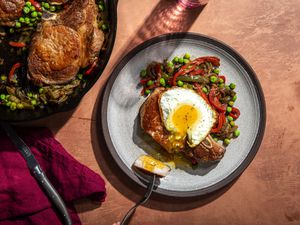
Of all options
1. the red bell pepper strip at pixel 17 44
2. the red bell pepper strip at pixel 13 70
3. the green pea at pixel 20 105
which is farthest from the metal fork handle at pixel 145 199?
the red bell pepper strip at pixel 17 44

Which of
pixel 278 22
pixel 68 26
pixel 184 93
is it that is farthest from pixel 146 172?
pixel 278 22

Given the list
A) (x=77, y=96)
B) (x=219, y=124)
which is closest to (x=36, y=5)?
(x=77, y=96)

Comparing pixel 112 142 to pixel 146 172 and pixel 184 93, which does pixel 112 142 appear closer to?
pixel 146 172

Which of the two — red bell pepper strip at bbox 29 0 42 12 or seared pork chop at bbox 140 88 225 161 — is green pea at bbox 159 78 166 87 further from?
red bell pepper strip at bbox 29 0 42 12

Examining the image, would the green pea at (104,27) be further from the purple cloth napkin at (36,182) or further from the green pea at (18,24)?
the purple cloth napkin at (36,182)

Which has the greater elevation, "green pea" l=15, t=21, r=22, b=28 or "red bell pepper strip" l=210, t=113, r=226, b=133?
"red bell pepper strip" l=210, t=113, r=226, b=133

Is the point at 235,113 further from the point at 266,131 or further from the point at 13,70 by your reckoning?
the point at 13,70

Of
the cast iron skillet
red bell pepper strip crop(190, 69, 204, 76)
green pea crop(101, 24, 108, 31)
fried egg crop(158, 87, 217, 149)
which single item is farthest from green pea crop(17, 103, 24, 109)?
red bell pepper strip crop(190, 69, 204, 76)
